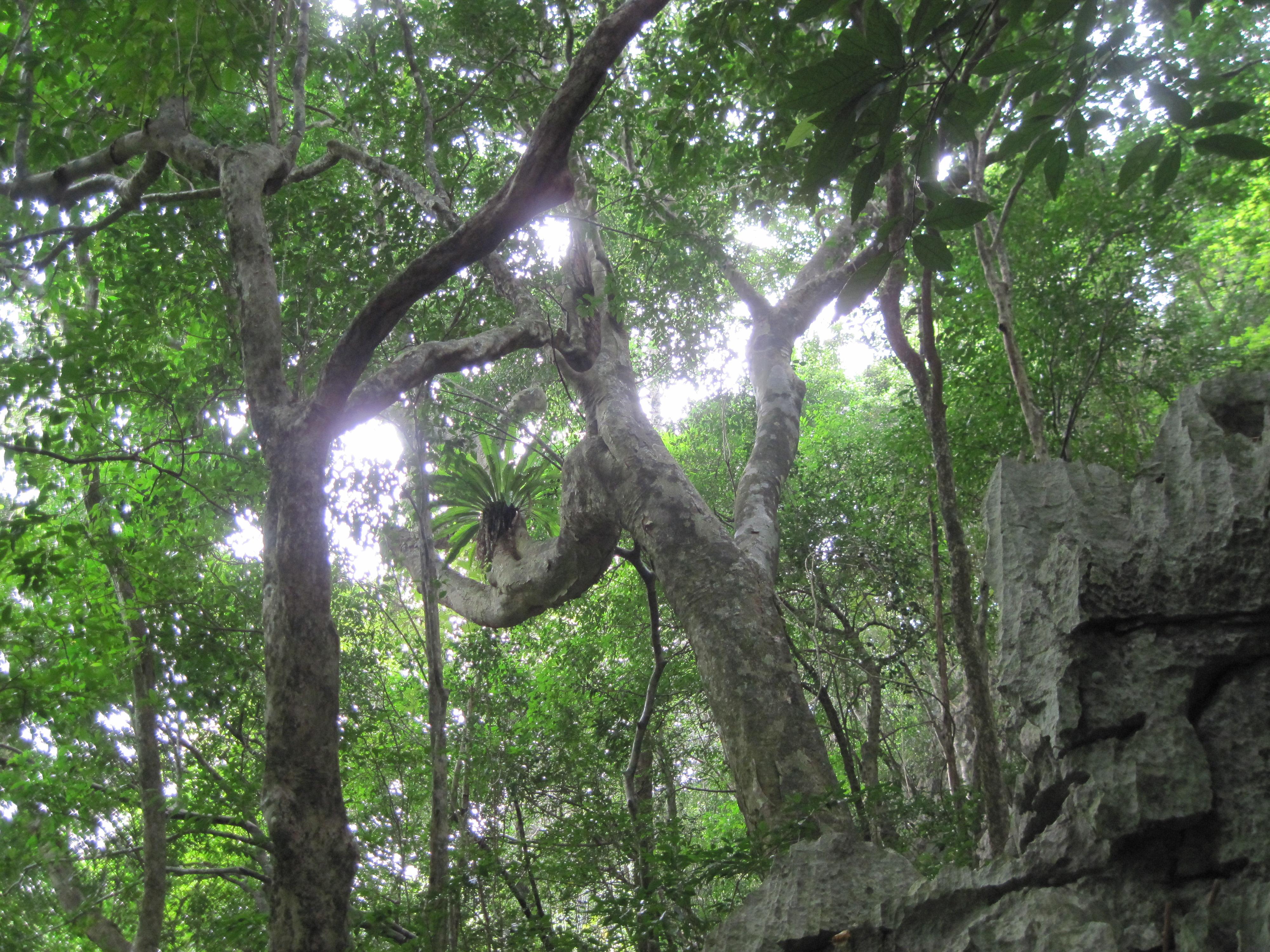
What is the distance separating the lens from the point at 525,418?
8586 millimetres

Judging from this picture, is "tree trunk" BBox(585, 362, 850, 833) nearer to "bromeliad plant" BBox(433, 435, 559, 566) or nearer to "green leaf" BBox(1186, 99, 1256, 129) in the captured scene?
"bromeliad plant" BBox(433, 435, 559, 566)

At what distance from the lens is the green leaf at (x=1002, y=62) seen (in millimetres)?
1477

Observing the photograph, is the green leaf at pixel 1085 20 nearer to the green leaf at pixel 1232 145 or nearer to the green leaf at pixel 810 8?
the green leaf at pixel 1232 145

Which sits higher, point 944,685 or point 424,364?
point 424,364

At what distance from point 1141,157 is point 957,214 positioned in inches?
15.7

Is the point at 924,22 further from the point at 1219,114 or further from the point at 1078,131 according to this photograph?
the point at 1219,114

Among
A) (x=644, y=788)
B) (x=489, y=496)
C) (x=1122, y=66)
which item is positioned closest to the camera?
(x=1122, y=66)

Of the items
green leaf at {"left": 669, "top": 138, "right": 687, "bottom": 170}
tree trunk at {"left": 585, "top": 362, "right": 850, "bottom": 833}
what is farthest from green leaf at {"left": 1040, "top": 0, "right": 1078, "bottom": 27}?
tree trunk at {"left": 585, "top": 362, "right": 850, "bottom": 833}

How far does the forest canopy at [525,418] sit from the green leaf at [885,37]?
1cm

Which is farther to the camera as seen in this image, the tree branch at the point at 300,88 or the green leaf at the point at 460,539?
the green leaf at the point at 460,539

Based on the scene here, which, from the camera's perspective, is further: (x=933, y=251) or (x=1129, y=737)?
(x=1129, y=737)

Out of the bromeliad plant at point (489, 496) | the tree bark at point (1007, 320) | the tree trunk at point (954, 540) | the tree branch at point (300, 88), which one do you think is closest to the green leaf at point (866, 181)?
the tree trunk at point (954, 540)

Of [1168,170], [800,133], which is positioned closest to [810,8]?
[800,133]

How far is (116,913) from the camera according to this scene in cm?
665
